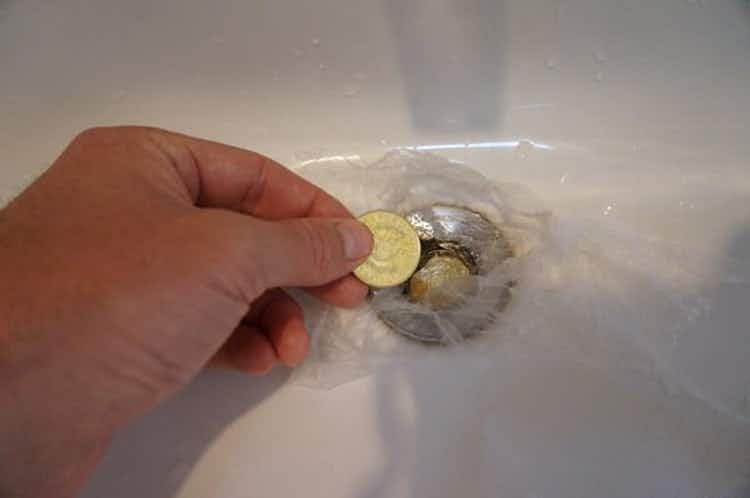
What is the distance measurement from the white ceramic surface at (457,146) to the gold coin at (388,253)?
0.26 feet

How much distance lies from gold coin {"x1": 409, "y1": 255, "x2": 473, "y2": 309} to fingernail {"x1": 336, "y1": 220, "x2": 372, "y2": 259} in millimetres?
81

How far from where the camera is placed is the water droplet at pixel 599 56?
0.51 metres

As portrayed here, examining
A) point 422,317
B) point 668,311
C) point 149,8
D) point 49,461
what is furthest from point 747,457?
point 149,8

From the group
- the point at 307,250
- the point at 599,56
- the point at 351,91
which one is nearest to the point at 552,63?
the point at 599,56

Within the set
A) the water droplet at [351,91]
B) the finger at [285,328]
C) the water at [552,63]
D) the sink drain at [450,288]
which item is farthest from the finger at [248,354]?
the water at [552,63]

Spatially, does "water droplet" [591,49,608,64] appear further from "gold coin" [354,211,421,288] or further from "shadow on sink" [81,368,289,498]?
"shadow on sink" [81,368,289,498]

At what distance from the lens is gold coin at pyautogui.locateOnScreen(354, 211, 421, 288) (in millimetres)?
527

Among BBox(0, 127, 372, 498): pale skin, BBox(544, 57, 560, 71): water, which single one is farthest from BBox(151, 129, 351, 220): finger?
BBox(544, 57, 560, 71): water

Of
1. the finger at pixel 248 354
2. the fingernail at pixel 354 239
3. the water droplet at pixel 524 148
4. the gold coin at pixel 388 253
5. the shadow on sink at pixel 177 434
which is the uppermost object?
the water droplet at pixel 524 148

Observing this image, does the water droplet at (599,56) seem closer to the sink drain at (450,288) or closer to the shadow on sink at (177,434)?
the sink drain at (450,288)

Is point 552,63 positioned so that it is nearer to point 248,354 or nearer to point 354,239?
point 354,239

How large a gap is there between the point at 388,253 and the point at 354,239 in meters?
0.07

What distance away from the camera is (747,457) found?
44 cm

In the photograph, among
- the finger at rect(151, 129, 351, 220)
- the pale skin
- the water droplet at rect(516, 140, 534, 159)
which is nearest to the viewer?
the pale skin
